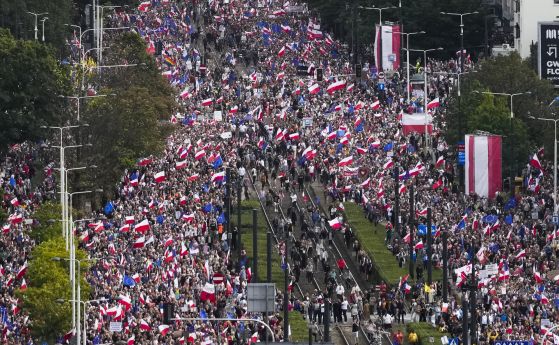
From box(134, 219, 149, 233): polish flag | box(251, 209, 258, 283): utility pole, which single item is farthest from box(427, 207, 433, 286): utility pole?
box(134, 219, 149, 233): polish flag

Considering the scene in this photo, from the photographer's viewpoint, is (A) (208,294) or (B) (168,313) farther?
(A) (208,294)

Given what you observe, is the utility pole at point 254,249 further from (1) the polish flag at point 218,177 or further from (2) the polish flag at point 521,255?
(1) the polish flag at point 218,177

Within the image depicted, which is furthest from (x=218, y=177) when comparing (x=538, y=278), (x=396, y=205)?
(x=538, y=278)

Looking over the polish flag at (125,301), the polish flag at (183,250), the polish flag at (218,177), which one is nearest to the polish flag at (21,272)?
the polish flag at (183,250)

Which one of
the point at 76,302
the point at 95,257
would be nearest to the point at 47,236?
the point at 95,257

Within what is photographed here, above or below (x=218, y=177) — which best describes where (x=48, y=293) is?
below

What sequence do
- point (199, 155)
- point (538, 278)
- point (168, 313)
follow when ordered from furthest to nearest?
point (199, 155) < point (538, 278) < point (168, 313)

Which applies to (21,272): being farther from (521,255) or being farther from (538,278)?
(538,278)

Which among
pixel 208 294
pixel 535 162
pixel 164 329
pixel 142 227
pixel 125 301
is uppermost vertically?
pixel 535 162
